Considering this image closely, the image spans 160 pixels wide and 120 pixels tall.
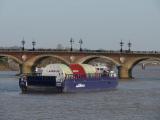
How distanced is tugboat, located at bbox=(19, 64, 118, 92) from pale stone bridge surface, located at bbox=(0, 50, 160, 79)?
53.6 metres

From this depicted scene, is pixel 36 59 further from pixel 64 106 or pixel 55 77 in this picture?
pixel 64 106

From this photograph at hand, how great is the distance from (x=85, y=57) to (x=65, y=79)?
7177 centimetres

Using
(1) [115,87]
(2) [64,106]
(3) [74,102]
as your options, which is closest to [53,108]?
(2) [64,106]

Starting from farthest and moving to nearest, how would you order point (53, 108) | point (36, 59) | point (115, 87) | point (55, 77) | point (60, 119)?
point (36, 59) → point (115, 87) → point (55, 77) → point (53, 108) → point (60, 119)

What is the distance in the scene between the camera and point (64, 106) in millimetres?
86000

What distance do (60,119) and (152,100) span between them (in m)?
28.4

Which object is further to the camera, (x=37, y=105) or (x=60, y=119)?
(x=37, y=105)

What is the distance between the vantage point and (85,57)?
183m

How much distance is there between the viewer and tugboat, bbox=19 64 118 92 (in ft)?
360

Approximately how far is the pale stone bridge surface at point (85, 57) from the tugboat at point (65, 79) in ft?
176

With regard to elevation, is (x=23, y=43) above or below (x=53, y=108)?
above

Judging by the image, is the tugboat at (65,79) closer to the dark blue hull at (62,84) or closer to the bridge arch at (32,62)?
the dark blue hull at (62,84)

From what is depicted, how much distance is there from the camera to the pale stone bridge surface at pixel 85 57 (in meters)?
181

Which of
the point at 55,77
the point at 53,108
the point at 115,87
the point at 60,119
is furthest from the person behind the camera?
the point at 115,87
